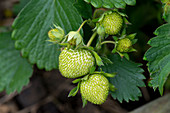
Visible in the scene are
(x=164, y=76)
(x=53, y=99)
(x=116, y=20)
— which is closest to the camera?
(x=164, y=76)

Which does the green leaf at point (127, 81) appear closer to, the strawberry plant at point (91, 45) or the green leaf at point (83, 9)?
the strawberry plant at point (91, 45)

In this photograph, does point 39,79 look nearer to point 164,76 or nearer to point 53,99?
point 53,99

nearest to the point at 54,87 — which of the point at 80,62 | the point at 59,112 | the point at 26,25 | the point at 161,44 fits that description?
the point at 59,112

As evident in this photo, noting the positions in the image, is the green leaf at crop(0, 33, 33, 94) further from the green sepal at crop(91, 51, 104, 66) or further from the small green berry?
the green sepal at crop(91, 51, 104, 66)

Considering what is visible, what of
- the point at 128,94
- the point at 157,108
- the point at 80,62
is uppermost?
the point at 80,62

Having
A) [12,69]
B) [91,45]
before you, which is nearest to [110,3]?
[91,45]

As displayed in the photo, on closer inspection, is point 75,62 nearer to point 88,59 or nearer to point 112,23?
point 88,59

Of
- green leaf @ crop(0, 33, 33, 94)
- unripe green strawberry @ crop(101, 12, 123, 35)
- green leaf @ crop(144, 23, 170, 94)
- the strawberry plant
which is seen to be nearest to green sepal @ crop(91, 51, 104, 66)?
the strawberry plant
